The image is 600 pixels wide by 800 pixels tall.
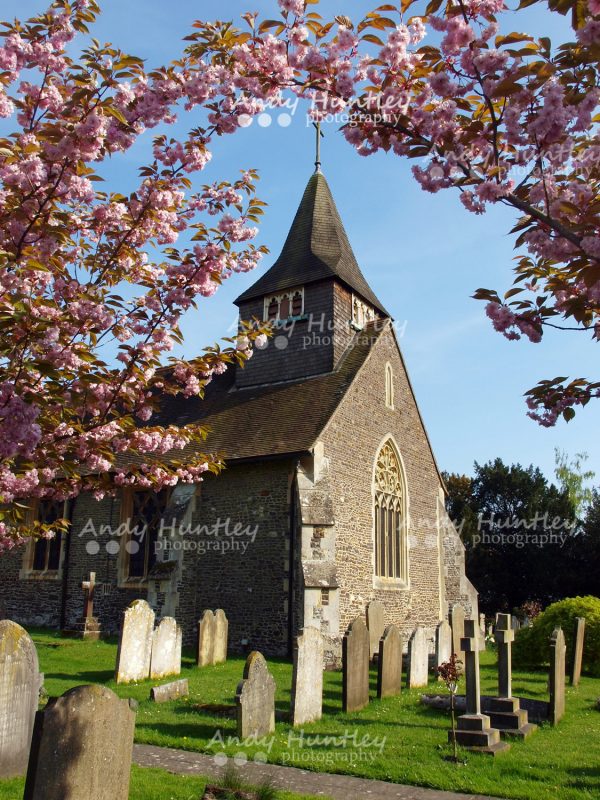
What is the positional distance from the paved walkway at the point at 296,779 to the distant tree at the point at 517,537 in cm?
2203

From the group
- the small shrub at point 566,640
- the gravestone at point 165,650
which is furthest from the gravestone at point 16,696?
the small shrub at point 566,640

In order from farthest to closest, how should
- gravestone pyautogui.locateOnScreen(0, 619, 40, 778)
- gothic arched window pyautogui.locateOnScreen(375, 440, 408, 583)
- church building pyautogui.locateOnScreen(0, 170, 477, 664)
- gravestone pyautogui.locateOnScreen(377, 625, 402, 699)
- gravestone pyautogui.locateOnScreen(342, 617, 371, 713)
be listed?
gothic arched window pyautogui.locateOnScreen(375, 440, 408, 583) < church building pyautogui.locateOnScreen(0, 170, 477, 664) < gravestone pyautogui.locateOnScreen(377, 625, 402, 699) < gravestone pyautogui.locateOnScreen(342, 617, 371, 713) < gravestone pyautogui.locateOnScreen(0, 619, 40, 778)

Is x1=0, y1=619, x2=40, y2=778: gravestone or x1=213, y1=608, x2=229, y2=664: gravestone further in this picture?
x1=213, y1=608, x2=229, y2=664: gravestone

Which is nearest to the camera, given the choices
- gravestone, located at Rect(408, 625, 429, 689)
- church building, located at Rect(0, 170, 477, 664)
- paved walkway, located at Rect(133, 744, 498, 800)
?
paved walkway, located at Rect(133, 744, 498, 800)

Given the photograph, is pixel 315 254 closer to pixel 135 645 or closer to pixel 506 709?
pixel 135 645

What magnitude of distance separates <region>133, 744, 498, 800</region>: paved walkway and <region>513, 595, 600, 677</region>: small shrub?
8770 millimetres

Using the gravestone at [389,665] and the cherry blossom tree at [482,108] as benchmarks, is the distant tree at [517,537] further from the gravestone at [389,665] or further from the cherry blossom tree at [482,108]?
the cherry blossom tree at [482,108]

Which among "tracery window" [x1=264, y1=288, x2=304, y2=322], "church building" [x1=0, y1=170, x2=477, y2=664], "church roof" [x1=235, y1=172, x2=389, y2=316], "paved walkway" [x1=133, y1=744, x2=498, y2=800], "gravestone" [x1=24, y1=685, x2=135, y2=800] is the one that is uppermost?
"church roof" [x1=235, y1=172, x2=389, y2=316]

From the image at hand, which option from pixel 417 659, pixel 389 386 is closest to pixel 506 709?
pixel 417 659

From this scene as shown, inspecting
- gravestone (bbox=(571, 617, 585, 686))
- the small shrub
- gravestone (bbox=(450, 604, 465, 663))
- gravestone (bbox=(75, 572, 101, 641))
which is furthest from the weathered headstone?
the small shrub

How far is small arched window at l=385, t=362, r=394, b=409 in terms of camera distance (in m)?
18.3

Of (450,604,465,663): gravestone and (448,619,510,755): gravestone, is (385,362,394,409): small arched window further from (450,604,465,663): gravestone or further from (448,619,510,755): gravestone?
(448,619,510,755): gravestone

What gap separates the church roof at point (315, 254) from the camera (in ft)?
63.3

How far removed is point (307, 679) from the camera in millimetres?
8398
